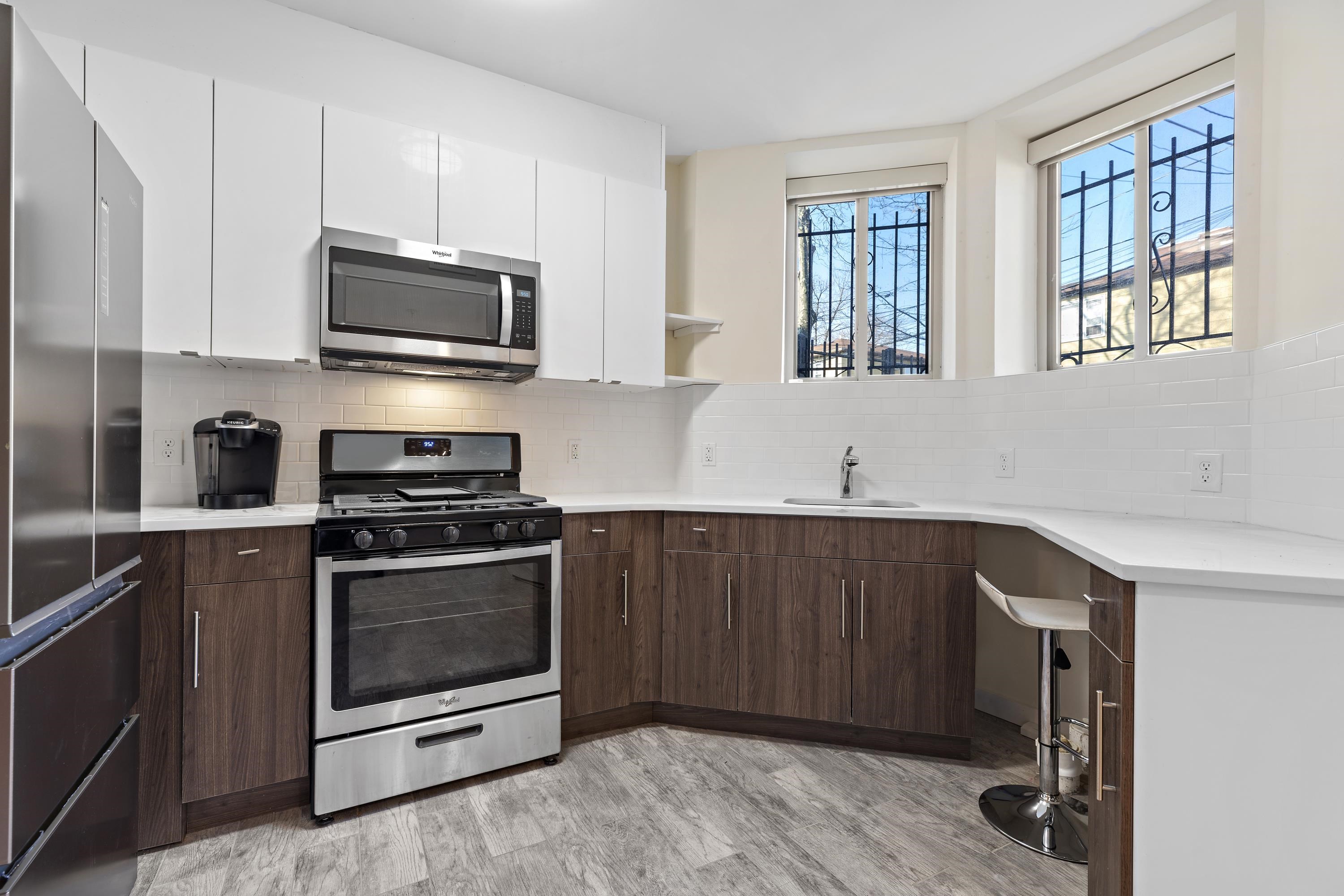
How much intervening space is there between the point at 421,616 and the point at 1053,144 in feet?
10.4

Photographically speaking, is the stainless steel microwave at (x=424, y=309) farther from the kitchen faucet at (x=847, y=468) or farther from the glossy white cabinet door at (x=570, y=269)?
the kitchen faucet at (x=847, y=468)

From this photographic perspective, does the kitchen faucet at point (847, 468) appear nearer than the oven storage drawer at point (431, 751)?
No

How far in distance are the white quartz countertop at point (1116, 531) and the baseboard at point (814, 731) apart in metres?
0.79

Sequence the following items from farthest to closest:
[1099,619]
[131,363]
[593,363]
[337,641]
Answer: [593,363] → [337,641] → [131,363] → [1099,619]

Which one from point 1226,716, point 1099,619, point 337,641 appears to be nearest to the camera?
point 1226,716

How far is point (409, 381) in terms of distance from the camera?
2.62 metres

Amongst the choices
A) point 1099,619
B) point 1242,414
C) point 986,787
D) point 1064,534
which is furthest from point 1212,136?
point 986,787

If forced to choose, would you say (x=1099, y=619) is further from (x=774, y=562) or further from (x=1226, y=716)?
(x=774, y=562)

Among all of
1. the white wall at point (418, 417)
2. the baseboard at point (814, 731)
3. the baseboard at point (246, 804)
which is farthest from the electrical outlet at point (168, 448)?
the baseboard at point (814, 731)

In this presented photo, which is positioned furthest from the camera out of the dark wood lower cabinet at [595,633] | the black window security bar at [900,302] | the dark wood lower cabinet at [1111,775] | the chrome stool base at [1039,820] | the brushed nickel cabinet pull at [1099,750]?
the black window security bar at [900,302]

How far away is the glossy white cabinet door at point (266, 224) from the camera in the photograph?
6.80 ft

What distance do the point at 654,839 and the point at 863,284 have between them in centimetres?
259

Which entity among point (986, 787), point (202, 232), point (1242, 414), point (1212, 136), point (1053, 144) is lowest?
point (986, 787)

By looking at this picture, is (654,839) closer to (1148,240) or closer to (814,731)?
(814,731)
